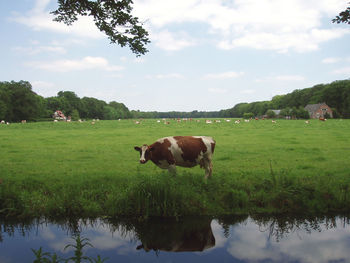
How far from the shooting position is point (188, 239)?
22.2ft

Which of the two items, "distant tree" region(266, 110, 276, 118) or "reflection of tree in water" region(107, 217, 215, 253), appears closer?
"reflection of tree in water" region(107, 217, 215, 253)

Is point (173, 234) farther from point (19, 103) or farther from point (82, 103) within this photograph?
point (82, 103)

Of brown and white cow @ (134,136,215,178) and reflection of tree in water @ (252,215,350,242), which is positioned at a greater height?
brown and white cow @ (134,136,215,178)

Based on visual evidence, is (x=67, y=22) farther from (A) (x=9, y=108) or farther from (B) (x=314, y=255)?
(A) (x=9, y=108)

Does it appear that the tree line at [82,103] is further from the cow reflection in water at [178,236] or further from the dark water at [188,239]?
the cow reflection in water at [178,236]

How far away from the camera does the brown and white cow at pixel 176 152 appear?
10.2m

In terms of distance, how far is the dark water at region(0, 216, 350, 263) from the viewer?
602 centimetres

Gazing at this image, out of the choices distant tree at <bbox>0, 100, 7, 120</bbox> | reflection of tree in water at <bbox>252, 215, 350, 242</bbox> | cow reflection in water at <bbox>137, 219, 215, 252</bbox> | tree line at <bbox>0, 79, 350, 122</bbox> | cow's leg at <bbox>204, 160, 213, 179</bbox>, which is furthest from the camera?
tree line at <bbox>0, 79, 350, 122</bbox>

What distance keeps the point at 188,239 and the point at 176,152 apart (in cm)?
409

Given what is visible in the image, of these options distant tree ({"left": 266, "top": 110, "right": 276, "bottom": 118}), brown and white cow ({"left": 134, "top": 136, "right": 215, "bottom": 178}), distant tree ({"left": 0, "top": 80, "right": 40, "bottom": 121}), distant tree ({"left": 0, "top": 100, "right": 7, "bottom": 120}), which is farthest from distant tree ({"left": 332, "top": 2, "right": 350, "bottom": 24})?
distant tree ({"left": 266, "top": 110, "right": 276, "bottom": 118})

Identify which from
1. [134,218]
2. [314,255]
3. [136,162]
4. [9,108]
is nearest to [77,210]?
[134,218]

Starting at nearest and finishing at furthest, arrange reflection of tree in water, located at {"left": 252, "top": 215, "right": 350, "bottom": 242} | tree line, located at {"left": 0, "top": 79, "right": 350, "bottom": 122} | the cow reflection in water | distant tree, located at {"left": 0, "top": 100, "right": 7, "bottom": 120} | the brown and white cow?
the cow reflection in water < reflection of tree in water, located at {"left": 252, "top": 215, "right": 350, "bottom": 242} < the brown and white cow < distant tree, located at {"left": 0, "top": 100, "right": 7, "bottom": 120} < tree line, located at {"left": 0, "top": 79, "right": 350, "bottom": 122}

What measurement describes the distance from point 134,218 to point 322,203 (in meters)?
5.80

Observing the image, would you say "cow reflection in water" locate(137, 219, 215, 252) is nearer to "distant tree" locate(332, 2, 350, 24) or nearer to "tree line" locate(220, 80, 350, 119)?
"distant tree" locate(332, 2, 350, 24)
